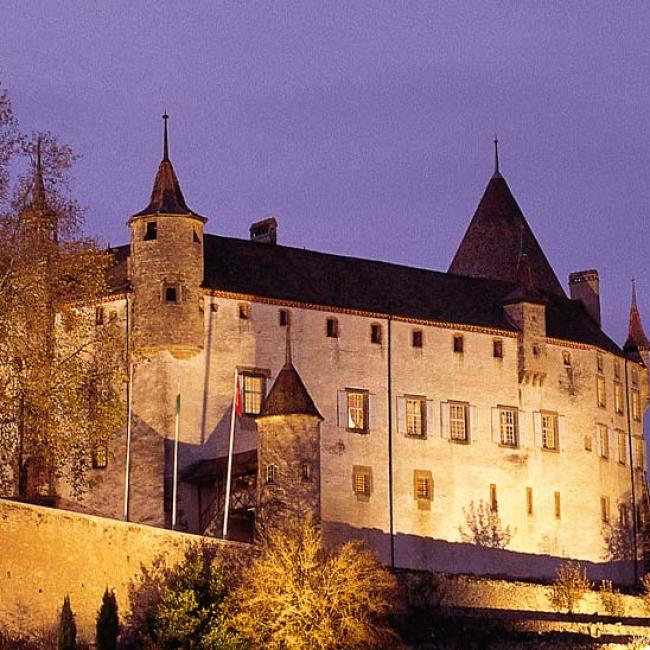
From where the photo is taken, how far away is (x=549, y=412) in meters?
65.8

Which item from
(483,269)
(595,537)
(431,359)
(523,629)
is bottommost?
(523,629)

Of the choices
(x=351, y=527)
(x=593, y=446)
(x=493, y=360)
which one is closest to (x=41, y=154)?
(x=351, y=527)

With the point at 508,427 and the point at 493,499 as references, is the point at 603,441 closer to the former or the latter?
the point at 508,427

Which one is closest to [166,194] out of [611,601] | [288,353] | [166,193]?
[166,193]

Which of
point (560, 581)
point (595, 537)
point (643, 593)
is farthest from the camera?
point (595, 537)

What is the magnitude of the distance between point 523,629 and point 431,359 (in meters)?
11.6

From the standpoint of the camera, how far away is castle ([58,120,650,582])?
5644 cm

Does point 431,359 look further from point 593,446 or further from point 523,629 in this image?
point 523,629

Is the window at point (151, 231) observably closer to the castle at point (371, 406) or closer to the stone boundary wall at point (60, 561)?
the castle at point (371, 406)

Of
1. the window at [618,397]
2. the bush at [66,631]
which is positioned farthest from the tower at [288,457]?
the window at [618,397]

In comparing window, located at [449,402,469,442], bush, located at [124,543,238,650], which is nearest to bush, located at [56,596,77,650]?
bush, located at [124,543,238,650]

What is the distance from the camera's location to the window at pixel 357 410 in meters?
60.5

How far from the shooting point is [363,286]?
208ft

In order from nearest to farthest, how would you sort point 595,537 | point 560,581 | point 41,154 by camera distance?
point 41,154 < point 560,581 < point 595,537
